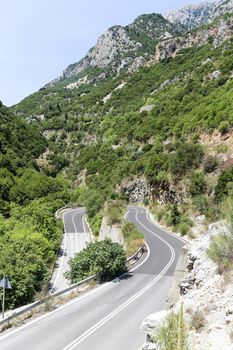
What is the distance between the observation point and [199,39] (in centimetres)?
12912

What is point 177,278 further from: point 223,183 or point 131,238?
point 223,183

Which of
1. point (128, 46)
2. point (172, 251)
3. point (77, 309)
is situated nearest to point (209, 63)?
point (172, 251)

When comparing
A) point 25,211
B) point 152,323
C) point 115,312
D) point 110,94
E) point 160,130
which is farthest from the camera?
point 110,94

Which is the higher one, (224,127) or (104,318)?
(224,127)

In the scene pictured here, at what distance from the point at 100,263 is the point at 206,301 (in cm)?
1364

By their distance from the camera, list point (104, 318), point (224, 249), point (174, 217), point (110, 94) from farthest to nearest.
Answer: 1. point (110, 94)
2. point (174, 217)
3. point (104, 318)
4. point (224, 249)

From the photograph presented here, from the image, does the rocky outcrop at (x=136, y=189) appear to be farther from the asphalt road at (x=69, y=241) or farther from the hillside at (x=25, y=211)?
the hillside at (x=25, y=211)

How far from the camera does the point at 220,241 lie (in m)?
12.7

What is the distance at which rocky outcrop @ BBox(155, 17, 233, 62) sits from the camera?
361ft

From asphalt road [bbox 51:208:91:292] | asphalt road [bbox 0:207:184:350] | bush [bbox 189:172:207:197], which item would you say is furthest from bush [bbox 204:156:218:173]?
asphalt road [bbox 0:207:184:350]

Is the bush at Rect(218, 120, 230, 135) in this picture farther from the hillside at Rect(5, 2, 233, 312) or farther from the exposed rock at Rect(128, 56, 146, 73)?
the exposed rock at Rect(128, 56, 146, 73)

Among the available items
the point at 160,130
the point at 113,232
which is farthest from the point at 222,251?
the point at 160,130

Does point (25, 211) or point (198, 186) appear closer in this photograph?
point (198, 186)

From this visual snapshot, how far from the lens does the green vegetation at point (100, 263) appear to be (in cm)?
2381
